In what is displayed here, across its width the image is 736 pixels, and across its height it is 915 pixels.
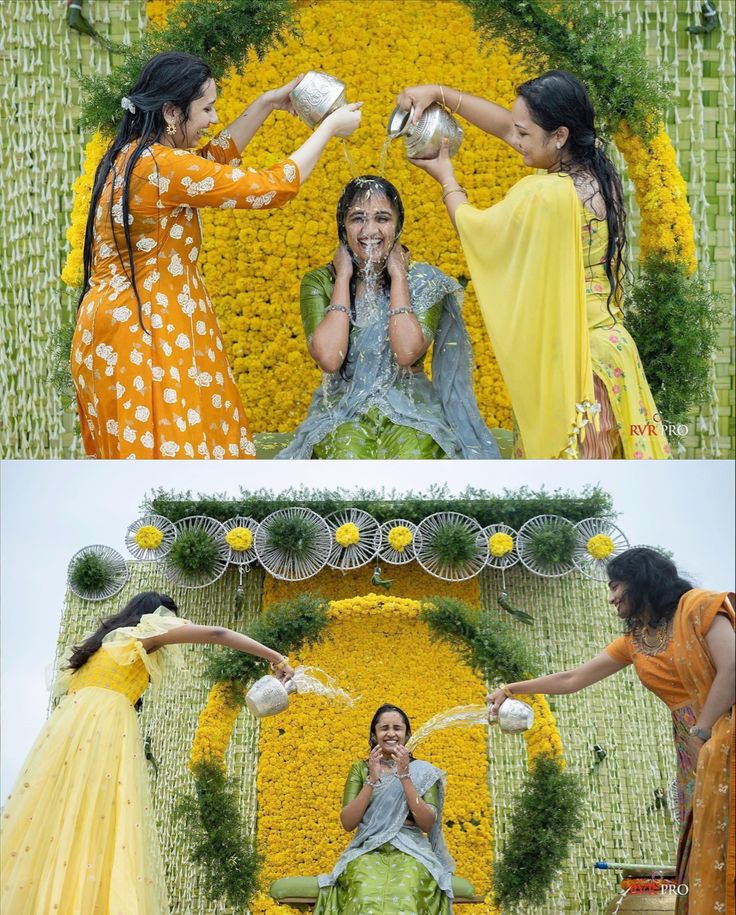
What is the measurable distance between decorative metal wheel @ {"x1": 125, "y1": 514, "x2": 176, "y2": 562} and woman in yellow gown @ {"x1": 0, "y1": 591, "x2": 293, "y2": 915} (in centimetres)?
83

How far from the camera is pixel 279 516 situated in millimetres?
6320

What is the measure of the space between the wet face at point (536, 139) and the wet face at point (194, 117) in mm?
1113

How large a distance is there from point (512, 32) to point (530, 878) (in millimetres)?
3402

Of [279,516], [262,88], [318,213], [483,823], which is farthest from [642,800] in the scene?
[262,88]

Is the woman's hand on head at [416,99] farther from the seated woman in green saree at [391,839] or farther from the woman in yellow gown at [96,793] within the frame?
the seated woman in green saree at [391,839]

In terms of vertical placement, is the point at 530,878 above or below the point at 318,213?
below

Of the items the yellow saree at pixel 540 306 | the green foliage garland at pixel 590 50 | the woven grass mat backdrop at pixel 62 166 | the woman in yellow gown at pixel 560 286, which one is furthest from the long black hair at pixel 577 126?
the woven grass mat backdrop at pixel 62 166

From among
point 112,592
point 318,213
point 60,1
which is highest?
point 60,1

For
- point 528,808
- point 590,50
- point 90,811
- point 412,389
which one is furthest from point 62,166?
point 528,808

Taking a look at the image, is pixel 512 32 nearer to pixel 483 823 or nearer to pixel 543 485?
pixel 543 485

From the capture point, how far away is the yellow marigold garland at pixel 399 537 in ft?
20.7

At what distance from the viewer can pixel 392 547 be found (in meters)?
6.39

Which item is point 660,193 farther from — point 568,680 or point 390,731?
→ point 390,731

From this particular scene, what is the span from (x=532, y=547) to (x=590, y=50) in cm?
202
